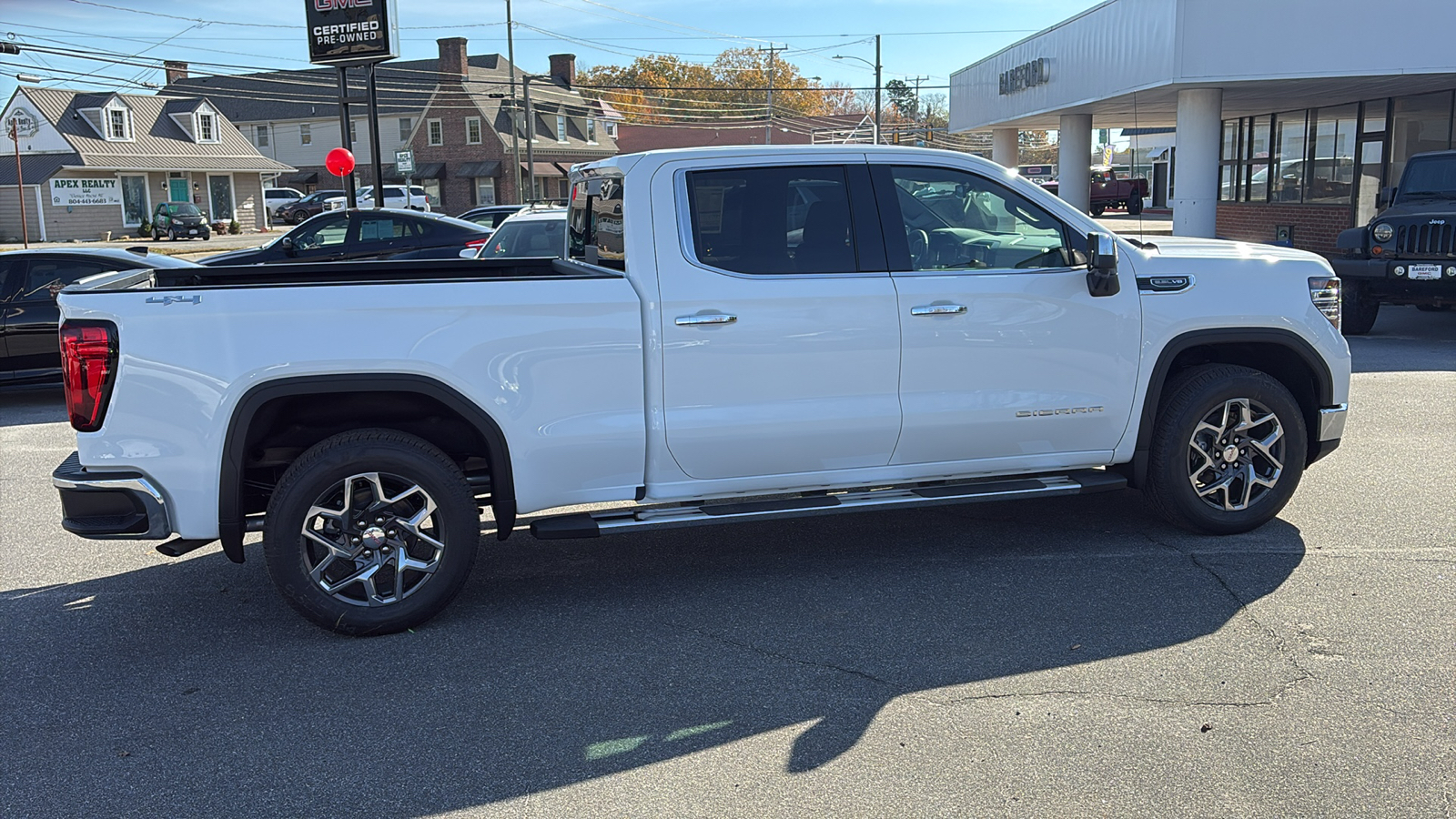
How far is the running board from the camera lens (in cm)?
501

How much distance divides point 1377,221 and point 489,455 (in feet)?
39.2

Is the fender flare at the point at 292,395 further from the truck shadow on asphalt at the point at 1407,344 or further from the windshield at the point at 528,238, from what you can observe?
the truck shadow on asphalt at the point at 1407,344

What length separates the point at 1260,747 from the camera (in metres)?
3.79

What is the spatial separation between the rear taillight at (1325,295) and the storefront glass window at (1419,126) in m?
17.8

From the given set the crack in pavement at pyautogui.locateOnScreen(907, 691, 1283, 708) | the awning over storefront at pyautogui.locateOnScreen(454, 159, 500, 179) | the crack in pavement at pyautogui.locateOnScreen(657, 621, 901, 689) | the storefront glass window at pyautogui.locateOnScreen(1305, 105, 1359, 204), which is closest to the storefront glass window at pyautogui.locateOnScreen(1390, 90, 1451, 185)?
the storefront glass window at pyautogui.locateOnScreen(1305, 105, 1359, 204)

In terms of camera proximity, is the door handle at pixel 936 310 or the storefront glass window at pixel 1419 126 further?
the storefront glass window at pixel 1419 126

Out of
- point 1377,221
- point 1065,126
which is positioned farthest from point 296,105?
point 1377,221

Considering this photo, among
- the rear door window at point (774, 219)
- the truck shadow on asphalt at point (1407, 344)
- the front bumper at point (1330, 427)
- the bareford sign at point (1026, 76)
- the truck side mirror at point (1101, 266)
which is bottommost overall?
the truck shadow on asphalt at point (1407, 344)

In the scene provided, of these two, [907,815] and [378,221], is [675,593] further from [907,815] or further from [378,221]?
[378,221]

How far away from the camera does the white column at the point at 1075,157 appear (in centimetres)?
3052

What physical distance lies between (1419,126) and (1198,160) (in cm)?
379

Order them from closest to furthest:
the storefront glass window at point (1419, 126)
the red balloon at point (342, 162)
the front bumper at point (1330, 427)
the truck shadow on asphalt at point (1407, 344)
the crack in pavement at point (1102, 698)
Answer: the crack in pavement at point (1102, 698)
the front bumper at point (1330, 427)
the truck shadow on asphalt at point (1407, 344)
the storefront glass window at point (1419, 126)
the red balloon at point (342, 162)

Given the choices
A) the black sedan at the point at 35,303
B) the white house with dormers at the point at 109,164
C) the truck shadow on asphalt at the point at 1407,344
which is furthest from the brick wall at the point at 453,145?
the black sedan at the point at 35,303

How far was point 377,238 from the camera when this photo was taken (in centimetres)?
1688
